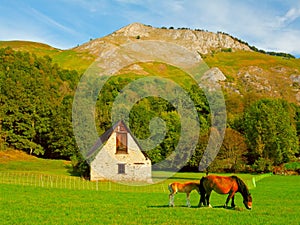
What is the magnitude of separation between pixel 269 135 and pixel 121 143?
32.2 m

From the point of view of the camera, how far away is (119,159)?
45344mm

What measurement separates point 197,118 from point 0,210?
60.9 metres

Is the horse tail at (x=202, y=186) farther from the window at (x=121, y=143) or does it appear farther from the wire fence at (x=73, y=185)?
the window at (x=121, y=143)

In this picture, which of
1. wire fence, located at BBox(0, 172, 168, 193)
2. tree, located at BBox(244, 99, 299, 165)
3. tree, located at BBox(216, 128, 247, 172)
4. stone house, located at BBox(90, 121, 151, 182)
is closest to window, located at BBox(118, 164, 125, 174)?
stone house, located at BBox(90, 121, 151, 182)

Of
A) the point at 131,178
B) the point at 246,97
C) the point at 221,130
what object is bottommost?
the point at 131,178

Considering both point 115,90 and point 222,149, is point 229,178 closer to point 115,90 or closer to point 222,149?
point 222,149

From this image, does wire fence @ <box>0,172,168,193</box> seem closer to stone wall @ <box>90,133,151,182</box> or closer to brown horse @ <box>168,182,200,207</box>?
stone wall @ <box>90,133,151,182</box>

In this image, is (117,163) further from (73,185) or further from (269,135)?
(269,135)

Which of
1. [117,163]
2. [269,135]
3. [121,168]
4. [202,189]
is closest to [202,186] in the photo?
[202,189]

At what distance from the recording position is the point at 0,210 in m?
16.1

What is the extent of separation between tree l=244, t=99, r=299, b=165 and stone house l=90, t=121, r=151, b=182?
28689 millimetres

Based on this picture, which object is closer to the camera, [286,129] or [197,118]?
[286,129]

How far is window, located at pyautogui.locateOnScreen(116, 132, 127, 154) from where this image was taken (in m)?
45.8

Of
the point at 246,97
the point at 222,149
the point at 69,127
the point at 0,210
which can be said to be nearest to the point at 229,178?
the point at 0,210
